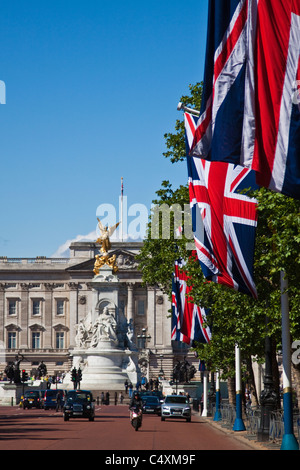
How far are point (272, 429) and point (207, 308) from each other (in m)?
13.3

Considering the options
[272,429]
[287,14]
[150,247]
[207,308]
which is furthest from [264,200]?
[150,247]

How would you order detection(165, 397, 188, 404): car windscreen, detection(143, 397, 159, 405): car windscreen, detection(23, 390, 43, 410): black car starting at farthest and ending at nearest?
detection(23, 390, 43, 410): black car, detection(143, 397, 159, 405): car windscreen, detection(165, 397, 188, 404): car windscreen

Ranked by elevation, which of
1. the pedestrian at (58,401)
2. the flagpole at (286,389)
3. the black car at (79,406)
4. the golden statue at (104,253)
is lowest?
the pedestrian at (58,401)

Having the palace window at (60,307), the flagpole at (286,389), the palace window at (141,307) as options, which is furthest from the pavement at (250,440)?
the palace window at (60,307)

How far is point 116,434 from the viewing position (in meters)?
42.0

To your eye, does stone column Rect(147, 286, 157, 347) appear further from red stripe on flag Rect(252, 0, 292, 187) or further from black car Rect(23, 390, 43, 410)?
red stripe on flag Rect(252, 0, 292, 187)

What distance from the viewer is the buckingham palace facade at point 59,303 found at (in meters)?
178

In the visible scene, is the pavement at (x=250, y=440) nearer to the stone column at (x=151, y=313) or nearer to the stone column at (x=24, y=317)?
the stone column at (x=151, y=313)

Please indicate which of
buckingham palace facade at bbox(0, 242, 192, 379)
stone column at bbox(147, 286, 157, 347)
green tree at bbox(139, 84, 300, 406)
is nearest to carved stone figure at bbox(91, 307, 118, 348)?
green tree at bbox(139, 84, 300, 406)

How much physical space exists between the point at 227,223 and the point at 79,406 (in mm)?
32521

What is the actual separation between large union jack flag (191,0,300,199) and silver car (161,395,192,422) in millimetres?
41054

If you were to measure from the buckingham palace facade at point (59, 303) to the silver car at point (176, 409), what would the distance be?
11159cm

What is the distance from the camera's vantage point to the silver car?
2405 inches
